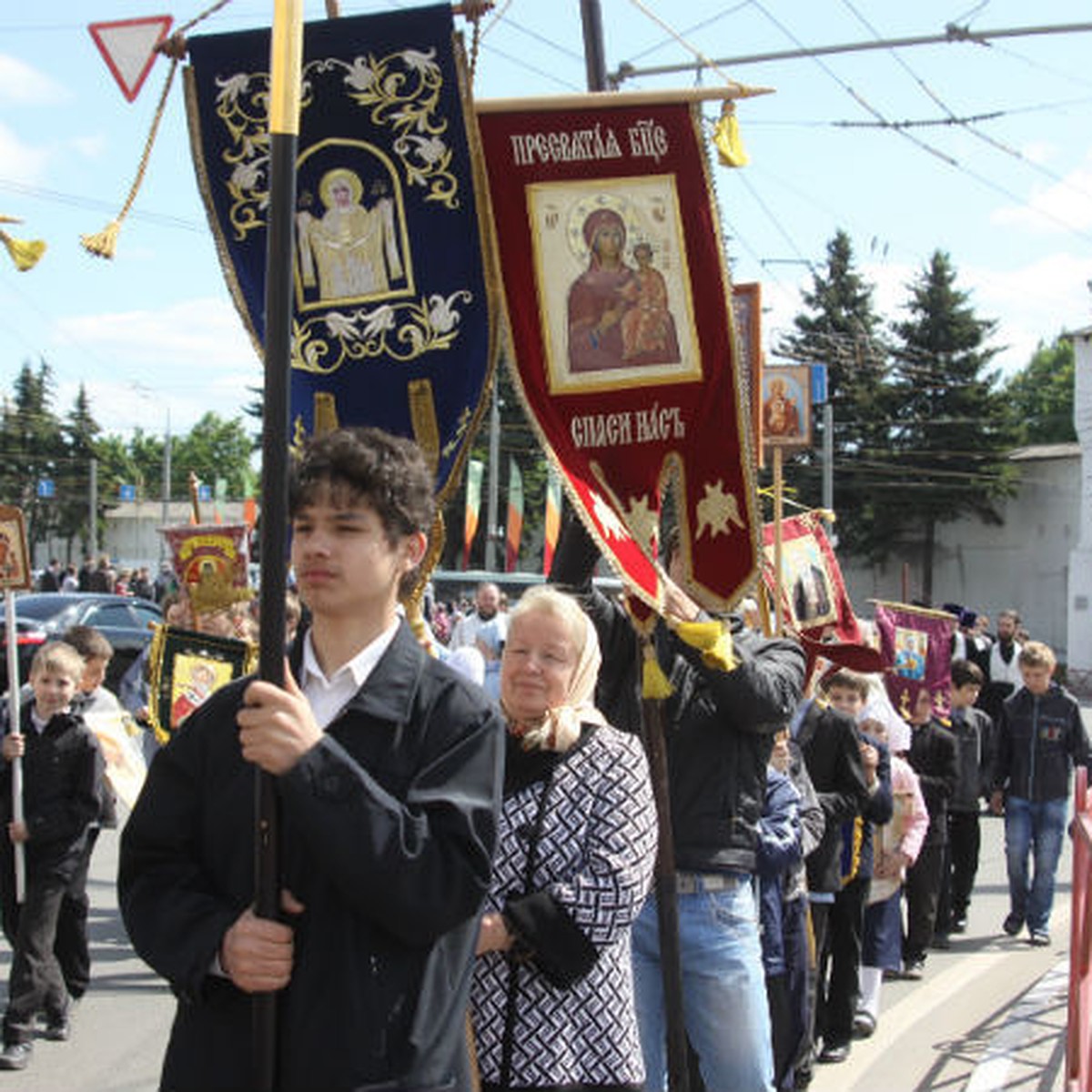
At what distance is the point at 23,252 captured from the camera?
6.06 metres

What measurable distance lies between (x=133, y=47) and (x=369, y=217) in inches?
30.8

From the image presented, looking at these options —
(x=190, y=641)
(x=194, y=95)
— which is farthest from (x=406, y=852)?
(x=190, y=641)

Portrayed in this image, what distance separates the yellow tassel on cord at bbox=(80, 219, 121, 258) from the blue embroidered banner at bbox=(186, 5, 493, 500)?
345 millimetres

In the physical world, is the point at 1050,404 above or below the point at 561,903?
above

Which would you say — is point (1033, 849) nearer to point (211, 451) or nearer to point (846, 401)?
point (846, 401)

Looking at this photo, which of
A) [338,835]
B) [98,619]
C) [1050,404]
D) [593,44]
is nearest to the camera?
[338,835]

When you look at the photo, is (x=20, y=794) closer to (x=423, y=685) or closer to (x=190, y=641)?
(x=190, y=641)

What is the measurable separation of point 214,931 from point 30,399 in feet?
271

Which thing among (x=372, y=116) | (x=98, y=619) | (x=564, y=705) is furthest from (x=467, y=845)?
(x=98, y=619)

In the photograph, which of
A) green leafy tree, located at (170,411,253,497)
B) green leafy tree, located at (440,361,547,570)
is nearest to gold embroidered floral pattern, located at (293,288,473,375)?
green leafy tree, located at (440,361,547,570)

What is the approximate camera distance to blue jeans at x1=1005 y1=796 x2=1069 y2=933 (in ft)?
29.3

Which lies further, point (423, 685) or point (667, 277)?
point (667, 277)

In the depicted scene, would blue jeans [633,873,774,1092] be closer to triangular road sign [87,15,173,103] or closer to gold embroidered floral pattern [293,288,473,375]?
gold embroidered floral pattern [293,288,473,375]

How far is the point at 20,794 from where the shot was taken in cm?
629
